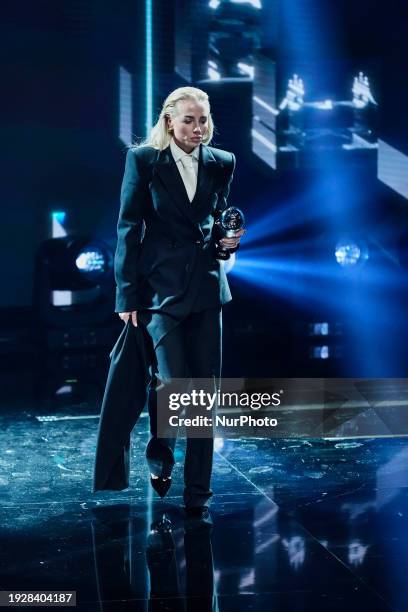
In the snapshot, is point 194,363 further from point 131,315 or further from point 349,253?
point 349,253

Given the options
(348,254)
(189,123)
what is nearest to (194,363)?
(189,123)

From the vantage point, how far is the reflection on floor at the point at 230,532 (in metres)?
2.34

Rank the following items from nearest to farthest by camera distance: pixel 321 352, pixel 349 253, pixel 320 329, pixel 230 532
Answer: pixel 230 532 → pixel 321 352 → pixel 320 329 → pixel 349 253

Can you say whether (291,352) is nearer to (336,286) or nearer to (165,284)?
(336,286)

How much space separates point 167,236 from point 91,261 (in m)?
4.38

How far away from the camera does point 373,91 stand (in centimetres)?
788

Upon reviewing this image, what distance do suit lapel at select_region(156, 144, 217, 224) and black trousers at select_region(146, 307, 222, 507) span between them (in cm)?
32

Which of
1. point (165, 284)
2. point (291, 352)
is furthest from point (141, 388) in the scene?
point (291, 352)

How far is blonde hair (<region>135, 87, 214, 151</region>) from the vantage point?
289cm

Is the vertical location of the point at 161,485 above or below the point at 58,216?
above

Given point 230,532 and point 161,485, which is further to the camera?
point 161,485

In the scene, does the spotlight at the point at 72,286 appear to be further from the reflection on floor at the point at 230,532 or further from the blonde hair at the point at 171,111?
the blonde hair at the point at 171,111

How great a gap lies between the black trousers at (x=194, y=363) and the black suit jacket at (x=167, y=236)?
67mm

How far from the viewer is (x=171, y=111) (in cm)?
293
